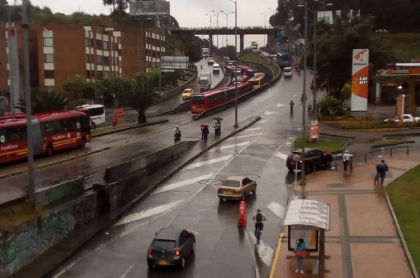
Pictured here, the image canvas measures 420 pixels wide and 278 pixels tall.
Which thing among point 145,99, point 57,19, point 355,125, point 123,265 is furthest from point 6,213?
point 57,19

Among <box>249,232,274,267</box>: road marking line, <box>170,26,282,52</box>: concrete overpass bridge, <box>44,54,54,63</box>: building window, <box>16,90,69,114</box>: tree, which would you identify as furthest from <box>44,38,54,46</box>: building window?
<box>170,26,282,52</box>: concrete overpass bridge

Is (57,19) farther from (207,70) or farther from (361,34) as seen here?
(361,34)

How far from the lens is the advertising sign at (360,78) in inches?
2121

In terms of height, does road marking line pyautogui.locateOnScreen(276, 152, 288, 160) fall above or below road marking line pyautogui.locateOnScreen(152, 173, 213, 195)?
above

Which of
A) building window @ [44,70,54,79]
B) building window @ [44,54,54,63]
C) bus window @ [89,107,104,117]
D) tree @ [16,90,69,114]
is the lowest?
bus window @ [89,107,104,117]

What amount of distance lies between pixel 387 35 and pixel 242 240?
4390 inches

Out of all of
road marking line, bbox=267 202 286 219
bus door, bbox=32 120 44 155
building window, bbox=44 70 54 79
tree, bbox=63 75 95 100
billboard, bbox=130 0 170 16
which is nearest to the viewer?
road marking line, bbox=267 202 286 219

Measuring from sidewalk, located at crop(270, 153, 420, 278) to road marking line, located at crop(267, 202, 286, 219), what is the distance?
179 centimetres

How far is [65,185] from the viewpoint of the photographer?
25.4m

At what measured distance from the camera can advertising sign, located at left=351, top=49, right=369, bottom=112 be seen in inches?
2121

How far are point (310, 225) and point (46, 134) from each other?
24.4 metres

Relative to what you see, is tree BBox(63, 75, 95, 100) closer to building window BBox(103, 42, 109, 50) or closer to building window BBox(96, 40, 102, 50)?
building window BBox(96, 40, 102, 50)

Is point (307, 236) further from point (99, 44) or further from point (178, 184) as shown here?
point (99, 44)

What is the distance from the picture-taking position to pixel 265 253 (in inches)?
885
